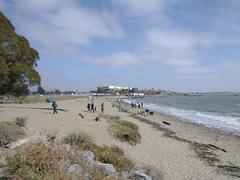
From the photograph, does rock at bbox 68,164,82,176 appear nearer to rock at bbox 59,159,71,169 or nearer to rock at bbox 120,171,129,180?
rock at bbox 59,159,71,169

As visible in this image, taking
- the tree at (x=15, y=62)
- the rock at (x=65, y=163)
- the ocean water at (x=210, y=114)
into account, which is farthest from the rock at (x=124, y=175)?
the ocean water at (x=210, y=114)

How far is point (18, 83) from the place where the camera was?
32156 mm

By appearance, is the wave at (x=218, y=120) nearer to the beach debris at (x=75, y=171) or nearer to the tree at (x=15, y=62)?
the tree at (x=15, y=62)

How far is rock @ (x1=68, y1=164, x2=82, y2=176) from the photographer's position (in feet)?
25.3

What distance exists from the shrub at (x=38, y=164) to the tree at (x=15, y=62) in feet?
62.6

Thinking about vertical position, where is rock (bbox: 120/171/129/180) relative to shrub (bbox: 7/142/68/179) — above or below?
below

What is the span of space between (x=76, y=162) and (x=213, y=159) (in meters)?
10.4

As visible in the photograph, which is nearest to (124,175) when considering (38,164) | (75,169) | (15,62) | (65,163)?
(75,169)

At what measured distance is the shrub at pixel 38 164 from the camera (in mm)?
7172

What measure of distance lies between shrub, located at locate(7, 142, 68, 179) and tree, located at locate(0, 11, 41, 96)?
19.1m

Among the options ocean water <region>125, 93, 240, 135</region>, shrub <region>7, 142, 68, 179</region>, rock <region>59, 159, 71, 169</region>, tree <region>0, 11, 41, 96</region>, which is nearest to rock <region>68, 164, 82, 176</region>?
rock <region>59, 159, 71, 169</region>

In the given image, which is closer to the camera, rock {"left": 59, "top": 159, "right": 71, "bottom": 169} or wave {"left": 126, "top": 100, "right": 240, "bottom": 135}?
rock {"left": 59, "top": 159, "right": 71, "bottom": 169}

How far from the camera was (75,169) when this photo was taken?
7.96 m

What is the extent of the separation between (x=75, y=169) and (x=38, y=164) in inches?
34.9
